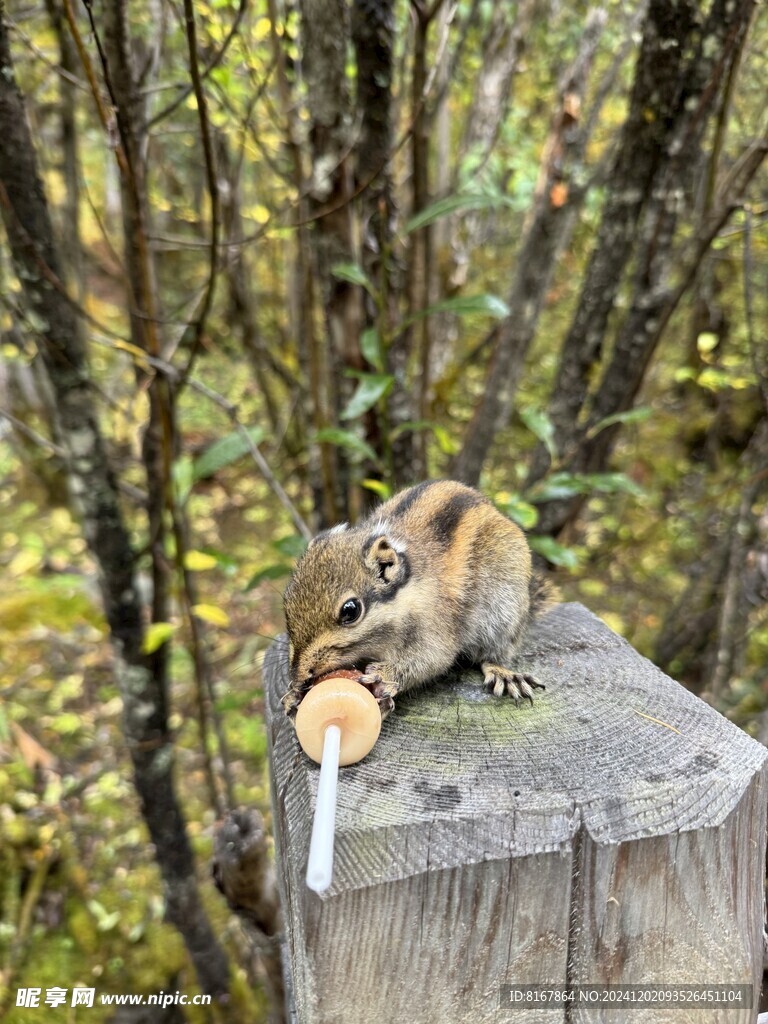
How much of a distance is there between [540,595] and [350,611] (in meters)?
0.70

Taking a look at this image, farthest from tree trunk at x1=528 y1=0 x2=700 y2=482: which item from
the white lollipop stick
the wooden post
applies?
the white lollipop stick

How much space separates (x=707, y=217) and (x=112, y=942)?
177 inches

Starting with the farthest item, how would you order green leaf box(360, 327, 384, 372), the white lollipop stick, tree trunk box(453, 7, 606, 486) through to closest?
tree trunk box(453, 7, 606, 486) → green leaf box(360, 327, 384, 372) → the white lollipop stick

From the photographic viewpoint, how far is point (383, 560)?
5.49 feet

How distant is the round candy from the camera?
1092mm

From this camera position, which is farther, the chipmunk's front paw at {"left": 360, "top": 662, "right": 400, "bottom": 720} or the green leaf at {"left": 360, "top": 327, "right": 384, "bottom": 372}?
the green leaf at {"left": 360, "top": 327, "right": 384, "bottom": 372}

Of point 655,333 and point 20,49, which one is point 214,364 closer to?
point 20,49

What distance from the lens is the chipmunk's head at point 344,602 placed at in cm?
153

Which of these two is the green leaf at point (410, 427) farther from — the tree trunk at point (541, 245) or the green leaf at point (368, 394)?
the tree trunk at point (541, 245)

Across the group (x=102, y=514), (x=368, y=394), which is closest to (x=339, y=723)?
(x=368, y=394)

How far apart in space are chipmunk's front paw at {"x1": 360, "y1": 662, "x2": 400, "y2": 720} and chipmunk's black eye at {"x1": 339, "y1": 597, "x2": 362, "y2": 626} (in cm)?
13

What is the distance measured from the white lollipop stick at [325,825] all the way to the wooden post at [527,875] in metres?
0.08

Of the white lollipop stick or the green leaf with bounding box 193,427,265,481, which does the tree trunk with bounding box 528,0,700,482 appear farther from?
the white lollipop stick

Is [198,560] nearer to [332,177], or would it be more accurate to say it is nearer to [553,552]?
[553,552]
